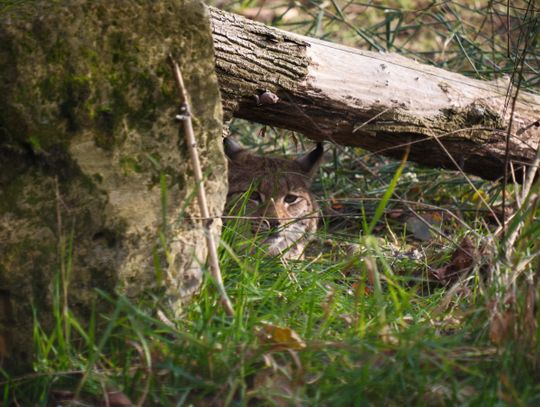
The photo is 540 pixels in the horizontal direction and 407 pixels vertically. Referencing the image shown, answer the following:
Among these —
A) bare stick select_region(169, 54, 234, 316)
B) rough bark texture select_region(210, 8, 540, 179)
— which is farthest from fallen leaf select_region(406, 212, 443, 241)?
bare stick select_region(169, 54, 234, 316)

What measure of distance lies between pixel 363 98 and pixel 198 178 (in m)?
1.69

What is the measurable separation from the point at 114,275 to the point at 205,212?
416 millimetres

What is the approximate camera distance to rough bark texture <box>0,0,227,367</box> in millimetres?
3023

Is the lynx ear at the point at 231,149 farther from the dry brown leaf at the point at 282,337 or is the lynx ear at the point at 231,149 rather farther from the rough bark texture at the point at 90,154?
the dry brown leaf at the point at 282,337

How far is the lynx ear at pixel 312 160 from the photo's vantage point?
18.3ft

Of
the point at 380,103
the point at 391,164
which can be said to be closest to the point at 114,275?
the point at 380,103

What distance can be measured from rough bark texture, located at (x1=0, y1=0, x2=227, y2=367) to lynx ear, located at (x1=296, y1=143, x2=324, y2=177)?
2.39m

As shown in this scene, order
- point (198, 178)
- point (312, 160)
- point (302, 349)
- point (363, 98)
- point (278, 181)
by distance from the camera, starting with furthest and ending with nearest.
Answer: point (312, 160)
point (278, 181)
point (363, 98)
point (198, 178)
point (302, 349)

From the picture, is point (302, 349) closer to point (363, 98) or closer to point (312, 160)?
point (363, 98)

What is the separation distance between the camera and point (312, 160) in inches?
222

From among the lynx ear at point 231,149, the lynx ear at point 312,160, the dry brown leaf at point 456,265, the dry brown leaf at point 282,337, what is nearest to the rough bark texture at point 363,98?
the dry brown leaf at point 456,265

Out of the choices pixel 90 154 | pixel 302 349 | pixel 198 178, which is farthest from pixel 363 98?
pixel 302 349

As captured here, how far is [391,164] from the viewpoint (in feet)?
20.2

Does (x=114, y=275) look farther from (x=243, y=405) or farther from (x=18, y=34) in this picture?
(x=18, y=34)
